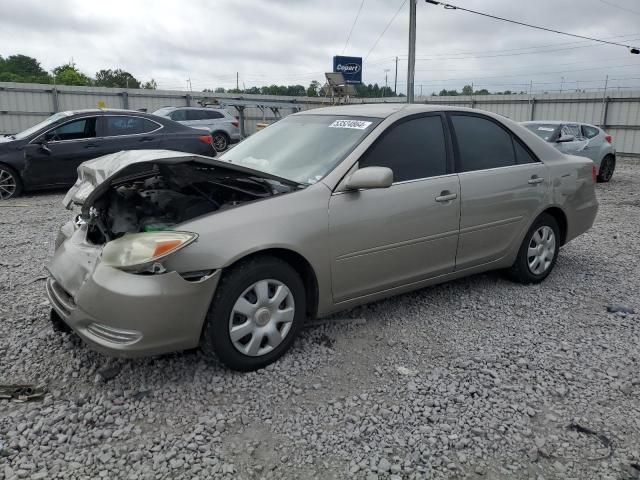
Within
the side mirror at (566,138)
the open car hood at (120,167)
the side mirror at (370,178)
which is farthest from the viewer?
the side mirror at (566,138)

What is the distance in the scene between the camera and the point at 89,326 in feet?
9.46

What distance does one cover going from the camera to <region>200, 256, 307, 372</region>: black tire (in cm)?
295

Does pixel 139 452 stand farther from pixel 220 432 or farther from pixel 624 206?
pixel 624 206

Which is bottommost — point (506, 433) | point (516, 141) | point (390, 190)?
point (506, 433)

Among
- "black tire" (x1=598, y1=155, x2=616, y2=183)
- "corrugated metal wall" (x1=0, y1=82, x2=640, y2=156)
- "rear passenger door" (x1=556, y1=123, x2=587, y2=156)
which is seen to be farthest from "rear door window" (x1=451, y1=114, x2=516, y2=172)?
"corrugated metal wall" (x1=0, y1=82, x2=640, y2=156)

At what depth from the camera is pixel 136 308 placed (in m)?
2.73

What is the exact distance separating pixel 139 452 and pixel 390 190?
87.3 inches

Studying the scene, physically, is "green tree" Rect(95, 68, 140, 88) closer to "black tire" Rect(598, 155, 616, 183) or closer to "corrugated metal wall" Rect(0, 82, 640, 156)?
"corrugated metal wall" Rect(0, 82, 640, 156)

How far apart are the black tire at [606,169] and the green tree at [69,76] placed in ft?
164

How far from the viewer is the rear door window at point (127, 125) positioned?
9.51 meters

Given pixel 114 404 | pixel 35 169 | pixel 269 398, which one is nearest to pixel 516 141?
pixel 269 398

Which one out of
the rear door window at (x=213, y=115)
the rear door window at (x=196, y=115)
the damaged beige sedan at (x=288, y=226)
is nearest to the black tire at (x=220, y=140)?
the rear door window at (x=213, y=115)

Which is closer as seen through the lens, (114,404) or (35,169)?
(114,404)

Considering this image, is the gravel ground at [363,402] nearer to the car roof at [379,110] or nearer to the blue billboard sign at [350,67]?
the car roof at [379,110]
